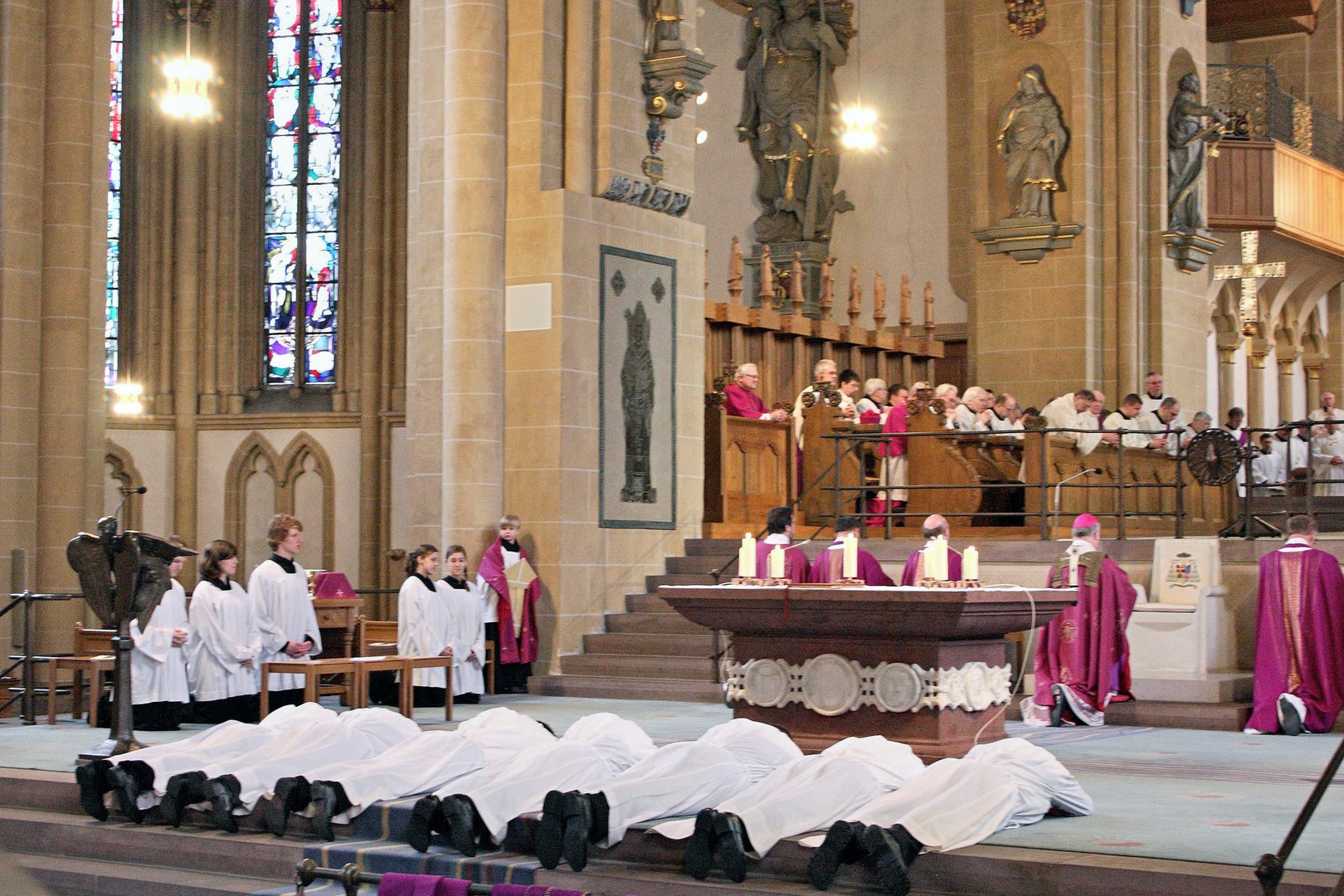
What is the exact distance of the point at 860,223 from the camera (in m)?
23.8

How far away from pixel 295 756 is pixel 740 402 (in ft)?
29.9

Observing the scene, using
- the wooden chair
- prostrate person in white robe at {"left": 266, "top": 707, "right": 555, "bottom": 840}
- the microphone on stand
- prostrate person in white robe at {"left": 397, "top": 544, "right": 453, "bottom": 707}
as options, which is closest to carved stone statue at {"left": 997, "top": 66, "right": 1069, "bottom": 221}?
the microphone on stand

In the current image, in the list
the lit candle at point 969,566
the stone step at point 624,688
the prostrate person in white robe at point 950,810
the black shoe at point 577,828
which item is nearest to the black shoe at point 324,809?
the black shoe at point 577,828

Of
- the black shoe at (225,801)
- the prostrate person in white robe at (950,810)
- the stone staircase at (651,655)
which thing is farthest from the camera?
the stone staircase at (651,655)

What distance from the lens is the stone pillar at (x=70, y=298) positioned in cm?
1488

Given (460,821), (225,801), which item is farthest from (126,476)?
(460,821)

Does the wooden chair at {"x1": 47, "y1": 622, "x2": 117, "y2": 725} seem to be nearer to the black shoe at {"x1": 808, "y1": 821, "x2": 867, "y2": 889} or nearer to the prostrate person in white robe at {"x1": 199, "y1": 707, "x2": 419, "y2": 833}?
the prostrate person in white robe at {"x1": 199, "y1": 707, "x2": 419, "y2": 833}

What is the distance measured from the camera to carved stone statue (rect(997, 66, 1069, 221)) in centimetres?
2036

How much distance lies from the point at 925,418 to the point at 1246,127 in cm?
916

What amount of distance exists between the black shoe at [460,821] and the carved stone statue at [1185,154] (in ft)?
49.7

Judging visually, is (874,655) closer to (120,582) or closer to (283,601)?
(120,582)

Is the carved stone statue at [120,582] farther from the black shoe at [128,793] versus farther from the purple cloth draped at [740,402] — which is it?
the purple cloth draped at [740,402]

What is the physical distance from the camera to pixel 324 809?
797 centimetres

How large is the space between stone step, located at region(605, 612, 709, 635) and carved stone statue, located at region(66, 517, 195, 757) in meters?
6.12
